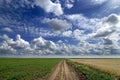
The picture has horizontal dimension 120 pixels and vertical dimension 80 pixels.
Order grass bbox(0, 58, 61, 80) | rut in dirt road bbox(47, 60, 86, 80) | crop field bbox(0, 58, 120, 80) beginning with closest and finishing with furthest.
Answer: rut in dirt road bbox(47, 60, 86, 80) < crop field bbox(0, 58, 120, 80) < grass bbox(0, 58, 61, 80)

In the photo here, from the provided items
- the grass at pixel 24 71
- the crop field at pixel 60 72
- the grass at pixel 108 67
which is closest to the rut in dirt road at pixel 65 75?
the crop field at pixel 60 72

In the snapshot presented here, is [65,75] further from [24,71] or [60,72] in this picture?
[24,71]

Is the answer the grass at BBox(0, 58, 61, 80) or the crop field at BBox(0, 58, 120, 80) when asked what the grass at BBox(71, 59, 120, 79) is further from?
the grass at BBox(0, 58, 61, 80)

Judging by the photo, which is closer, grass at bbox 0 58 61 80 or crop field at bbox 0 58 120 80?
crop field at bbox 0 58 120 80

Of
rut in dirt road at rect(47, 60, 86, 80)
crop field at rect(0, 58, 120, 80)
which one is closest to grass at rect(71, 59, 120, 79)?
crop field at rect(0, 58, 120, 80)

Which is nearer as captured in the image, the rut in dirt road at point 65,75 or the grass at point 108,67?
the rut in dirt road at point 65,75

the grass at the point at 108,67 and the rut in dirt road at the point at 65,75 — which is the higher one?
the grass at the point at 108,67

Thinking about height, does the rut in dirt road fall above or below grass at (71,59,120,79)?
below

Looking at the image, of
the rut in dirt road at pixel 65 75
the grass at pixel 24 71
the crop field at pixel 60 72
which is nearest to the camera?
the rut in dirt road at pixel 65 75

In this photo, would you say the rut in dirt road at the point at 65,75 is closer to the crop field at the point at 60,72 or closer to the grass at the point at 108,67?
the crop field at the point at 60,72

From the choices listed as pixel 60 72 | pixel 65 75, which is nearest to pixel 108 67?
pixel 60 72

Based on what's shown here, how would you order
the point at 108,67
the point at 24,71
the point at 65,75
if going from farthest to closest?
the point at 108,67, the point at 24,71, the point at 65,75

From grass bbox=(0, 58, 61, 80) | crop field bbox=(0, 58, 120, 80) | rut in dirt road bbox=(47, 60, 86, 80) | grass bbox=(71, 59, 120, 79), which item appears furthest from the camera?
grass bbox=(71, 59, 120, 79)

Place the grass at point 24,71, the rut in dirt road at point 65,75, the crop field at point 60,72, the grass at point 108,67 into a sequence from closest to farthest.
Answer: the rut in dirt road at point 65,75 → the crop field at point 60,72 → the grass at point 24,71 → the grass at point 108,67
